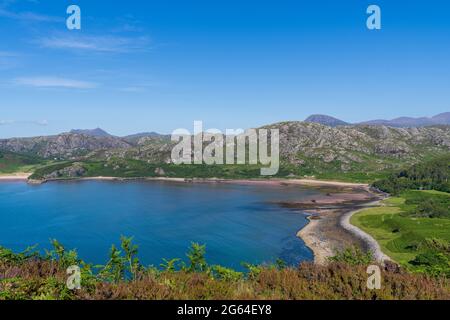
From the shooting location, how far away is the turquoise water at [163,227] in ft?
346

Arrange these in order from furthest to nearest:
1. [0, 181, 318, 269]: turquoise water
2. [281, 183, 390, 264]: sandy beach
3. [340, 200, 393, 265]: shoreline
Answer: [0, 181, 318, 269]: turquoise water → [281, 183, 390, 264]: sandy beach → [340, 200, 393, 265]: shoreline

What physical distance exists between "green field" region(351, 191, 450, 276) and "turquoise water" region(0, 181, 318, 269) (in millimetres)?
22766

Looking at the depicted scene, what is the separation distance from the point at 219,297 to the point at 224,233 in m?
108

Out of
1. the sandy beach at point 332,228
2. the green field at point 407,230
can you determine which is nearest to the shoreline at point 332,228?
the sandy beach at point 332,228

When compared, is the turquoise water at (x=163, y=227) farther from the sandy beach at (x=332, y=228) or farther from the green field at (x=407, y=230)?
the green field at (x=407, y=230)

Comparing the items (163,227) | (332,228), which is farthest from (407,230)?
(163,227)

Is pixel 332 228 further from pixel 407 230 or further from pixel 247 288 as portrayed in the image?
pixel 247 288

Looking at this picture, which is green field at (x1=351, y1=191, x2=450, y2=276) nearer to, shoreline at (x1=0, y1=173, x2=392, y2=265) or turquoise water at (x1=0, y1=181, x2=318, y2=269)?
shoreline at (x1=0, y1=173, x2=392, y2=265)

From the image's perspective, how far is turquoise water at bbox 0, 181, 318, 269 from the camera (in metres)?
105

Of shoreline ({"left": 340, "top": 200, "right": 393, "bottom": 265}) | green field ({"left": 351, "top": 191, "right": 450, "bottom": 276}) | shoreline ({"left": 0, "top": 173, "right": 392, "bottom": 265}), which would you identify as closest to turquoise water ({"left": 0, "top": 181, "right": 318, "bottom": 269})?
shoreline ({"left": 0, "top": 173, "right": 392, "bottom": 265})

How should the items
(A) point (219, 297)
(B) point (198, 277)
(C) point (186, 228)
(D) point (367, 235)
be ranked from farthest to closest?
(C) point (186, 228), (D) point (367, 235), (B) point (198, 277), (A) point (219, 297)

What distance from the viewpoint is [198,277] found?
25.6 metres

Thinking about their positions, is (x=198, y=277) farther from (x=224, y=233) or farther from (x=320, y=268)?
(x=224, y=233)
